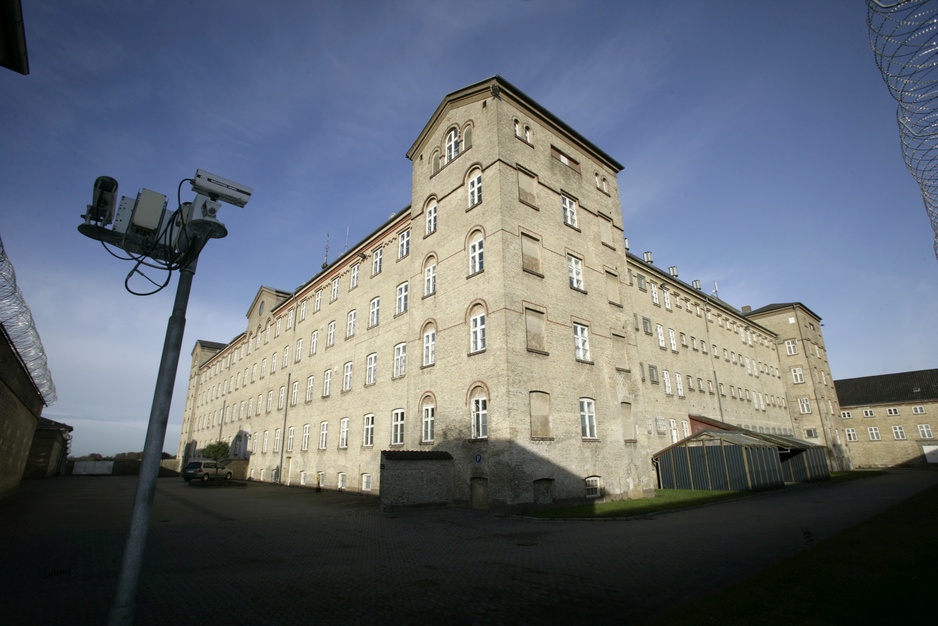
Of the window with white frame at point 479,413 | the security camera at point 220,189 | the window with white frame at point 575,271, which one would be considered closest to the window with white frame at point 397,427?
the window with white frame at point 479,413

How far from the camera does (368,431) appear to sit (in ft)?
84.4

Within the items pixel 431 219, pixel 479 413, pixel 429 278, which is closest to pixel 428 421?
pixel 479 413

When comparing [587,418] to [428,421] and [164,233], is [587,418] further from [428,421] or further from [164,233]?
[164,233]

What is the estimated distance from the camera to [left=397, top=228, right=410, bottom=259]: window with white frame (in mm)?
26375

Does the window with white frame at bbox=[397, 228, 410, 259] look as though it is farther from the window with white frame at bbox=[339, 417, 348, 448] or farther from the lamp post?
the lamp post

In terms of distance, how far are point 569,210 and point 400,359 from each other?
11643 mm

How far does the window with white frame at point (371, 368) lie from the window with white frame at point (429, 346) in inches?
210

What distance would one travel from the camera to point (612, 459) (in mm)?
20844

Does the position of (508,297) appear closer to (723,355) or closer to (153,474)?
(153,474)

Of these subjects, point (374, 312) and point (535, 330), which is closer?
point (535, 330)

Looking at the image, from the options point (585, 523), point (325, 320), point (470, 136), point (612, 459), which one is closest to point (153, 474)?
point (585, 523)

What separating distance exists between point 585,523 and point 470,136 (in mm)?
17456

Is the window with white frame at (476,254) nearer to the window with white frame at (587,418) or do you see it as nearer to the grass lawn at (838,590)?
the window with white frame at (587,418)

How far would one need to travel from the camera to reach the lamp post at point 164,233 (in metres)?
4.87
